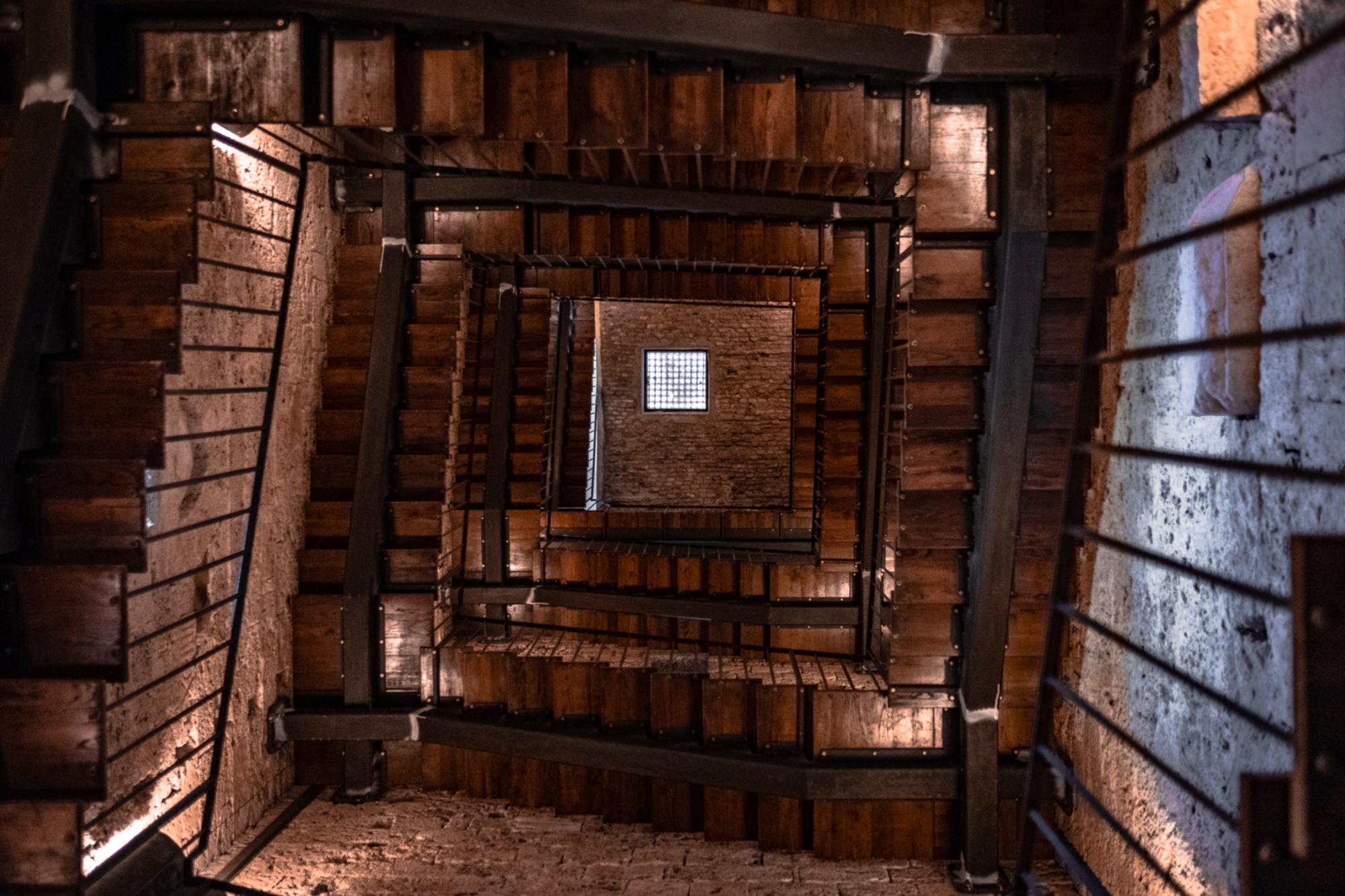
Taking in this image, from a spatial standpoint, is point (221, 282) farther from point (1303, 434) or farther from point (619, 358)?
point (619, 358)

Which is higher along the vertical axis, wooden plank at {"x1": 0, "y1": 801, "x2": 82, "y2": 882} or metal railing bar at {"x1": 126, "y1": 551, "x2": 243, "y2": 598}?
metal railing bar at {"x1": 126, "y1": 551, "x2": 243, "y2": 598}

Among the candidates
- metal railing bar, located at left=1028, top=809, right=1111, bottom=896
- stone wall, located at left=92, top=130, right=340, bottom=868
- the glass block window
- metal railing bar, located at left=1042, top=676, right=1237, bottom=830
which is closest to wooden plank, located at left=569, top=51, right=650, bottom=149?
stone wall, located at left=92, top=130, right=340, bottom=868

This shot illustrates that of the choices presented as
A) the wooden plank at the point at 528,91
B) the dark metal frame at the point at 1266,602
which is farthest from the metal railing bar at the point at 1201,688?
the wooden plank at the point at 528,91

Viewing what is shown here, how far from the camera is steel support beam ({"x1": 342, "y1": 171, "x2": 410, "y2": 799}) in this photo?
535 cm

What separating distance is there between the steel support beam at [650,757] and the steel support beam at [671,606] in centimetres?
166

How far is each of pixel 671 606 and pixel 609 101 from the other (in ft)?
13.4

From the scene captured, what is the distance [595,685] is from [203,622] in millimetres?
2147

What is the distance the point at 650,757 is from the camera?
493cm

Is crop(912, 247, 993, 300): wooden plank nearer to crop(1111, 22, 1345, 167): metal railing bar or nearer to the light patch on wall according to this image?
the light patch on wall

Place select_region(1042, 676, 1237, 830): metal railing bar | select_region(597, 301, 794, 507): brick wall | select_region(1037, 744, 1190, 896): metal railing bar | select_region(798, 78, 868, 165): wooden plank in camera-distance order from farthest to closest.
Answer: select_region(597, 301, 794, 507): brick wall → select_region(798, 78, 868, 165): wooden plank → select_region(1037, 744, 1190, 896): metal railing bar → select_region(1042, 676, 1237, 830): metal railing bar

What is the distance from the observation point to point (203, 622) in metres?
4.59

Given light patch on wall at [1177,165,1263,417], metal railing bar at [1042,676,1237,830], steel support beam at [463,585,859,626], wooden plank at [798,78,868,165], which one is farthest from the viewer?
steel support beam at [463,585,859,626]

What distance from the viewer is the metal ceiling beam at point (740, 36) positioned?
347 cm

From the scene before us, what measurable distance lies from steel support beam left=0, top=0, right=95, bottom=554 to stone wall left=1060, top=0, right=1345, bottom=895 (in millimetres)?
4084
